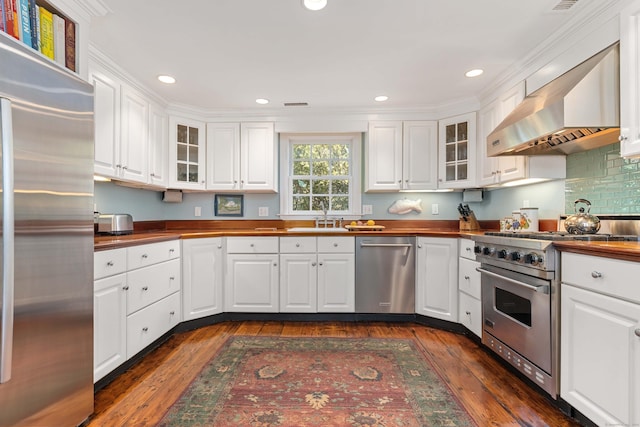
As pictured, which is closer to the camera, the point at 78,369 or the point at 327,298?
the point at 78,369

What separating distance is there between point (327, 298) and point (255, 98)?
213cm

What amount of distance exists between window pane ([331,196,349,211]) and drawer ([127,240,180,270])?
1.80 meters

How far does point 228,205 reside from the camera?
12.4 feet

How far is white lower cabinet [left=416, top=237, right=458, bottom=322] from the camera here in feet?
9.67

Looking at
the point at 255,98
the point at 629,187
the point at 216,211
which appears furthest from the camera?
the point at 216,211

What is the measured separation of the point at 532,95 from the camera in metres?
2.28

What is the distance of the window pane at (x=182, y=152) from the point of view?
3.40 meters

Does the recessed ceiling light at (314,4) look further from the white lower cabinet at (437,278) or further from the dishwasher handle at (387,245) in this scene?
the white lower cabinet at (437,278)

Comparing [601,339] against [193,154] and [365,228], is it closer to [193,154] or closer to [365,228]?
[365,228]

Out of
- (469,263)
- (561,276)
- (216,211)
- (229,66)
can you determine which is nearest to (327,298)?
(469,263)

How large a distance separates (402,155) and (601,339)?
7.84ft

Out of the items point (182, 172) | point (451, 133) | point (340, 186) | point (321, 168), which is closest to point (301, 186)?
point (321, 168)

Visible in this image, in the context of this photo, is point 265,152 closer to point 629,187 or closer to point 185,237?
point 185,237

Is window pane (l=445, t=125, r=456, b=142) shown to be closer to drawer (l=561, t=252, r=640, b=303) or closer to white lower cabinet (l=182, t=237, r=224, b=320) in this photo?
drawer (l=561, t=252, r=640, b=303)
